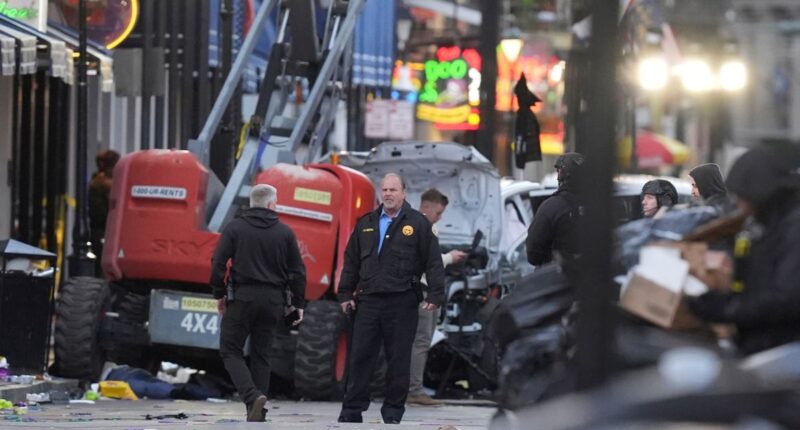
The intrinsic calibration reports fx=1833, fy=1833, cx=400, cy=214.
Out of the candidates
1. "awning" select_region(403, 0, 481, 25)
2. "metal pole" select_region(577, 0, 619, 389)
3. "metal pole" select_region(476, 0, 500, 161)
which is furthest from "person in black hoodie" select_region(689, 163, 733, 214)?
"awning" select_region(403, 0, 481, 25)

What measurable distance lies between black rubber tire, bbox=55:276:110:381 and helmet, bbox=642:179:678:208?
5.18 metres

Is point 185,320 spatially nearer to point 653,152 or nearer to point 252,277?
point 252,277

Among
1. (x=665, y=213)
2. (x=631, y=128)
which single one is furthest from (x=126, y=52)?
(x=665, y=213)

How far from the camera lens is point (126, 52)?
20797mm

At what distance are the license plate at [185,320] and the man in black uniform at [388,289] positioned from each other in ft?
8.56

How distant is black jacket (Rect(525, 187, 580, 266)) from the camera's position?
41.9ft

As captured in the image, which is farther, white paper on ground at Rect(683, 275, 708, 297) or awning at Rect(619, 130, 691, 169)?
awning at Rect(619, 130, 691, 169)

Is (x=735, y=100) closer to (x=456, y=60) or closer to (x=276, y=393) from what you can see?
(x=456, y=60)

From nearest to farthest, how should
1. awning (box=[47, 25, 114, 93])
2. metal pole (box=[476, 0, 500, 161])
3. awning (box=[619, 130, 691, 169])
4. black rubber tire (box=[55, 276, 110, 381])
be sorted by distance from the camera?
black rubber tire (box=[55, 276, 110, 381]) → awning (box=[47, 25, 114, 93]) → metal pole (box=[476, 0, 500, 161]) → awning (box=[619, 130, 691, 169])

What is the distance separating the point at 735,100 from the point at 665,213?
38.6 meters

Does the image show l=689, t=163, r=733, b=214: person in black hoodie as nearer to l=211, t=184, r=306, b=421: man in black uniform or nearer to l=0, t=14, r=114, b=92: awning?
l=211, t=184, r=306, b=421: man in black uniform

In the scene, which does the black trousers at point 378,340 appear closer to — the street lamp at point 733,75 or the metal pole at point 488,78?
the metal pole at point 488,78

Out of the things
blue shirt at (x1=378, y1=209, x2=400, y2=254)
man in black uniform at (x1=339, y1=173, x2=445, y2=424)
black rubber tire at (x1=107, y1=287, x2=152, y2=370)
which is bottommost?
black rubber tire at (x1=107, y1=287, x2=152, y2=370)

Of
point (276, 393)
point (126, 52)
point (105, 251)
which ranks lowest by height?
point (276, 393)
